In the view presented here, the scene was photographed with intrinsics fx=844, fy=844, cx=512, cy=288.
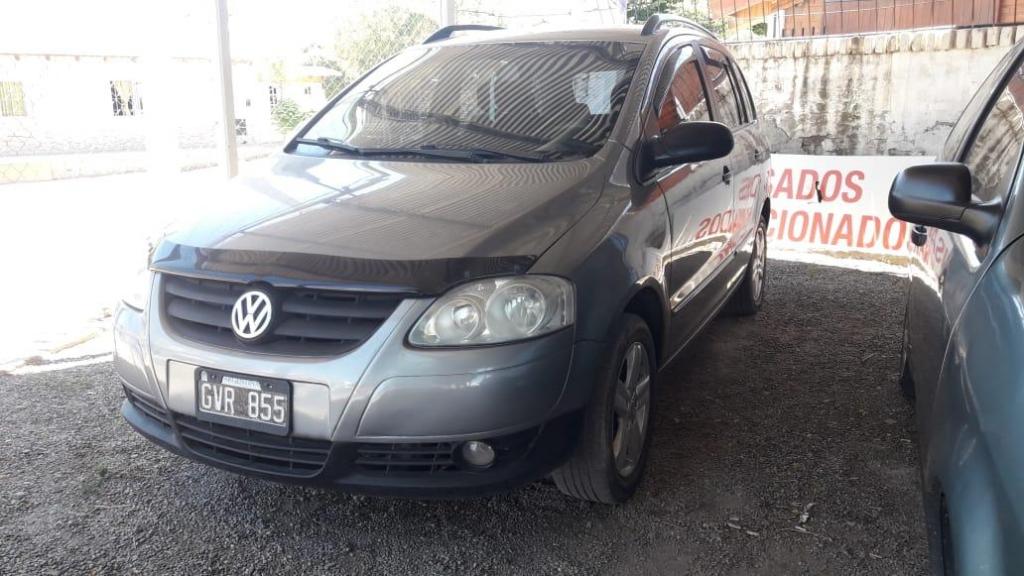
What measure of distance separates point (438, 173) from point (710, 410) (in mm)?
1700

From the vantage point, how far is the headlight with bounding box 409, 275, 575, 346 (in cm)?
235

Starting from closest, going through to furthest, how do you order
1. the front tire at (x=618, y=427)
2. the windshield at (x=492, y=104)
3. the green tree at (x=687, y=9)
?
the front tire at (x=618, y=427), the windshield at (x=492, y=104), the green tree at (x=687, y=9)

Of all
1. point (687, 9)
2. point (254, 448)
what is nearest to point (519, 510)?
point (254, 448)

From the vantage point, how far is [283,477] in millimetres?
2479

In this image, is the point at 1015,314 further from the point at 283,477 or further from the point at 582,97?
the point at 582,97

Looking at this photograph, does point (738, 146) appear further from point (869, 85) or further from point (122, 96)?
point (122, 96)

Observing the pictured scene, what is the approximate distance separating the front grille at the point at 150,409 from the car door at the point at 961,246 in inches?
87.4

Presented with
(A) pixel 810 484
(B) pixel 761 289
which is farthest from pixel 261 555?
(B) pixel 761 289

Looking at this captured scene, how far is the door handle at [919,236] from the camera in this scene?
317 cm

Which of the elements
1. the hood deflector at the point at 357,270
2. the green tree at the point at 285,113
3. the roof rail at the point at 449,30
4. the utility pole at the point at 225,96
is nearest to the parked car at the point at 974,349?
the hood deflector at the point at 357,270

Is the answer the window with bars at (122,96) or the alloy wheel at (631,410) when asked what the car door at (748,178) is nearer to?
the alloy wheel at (631,410)

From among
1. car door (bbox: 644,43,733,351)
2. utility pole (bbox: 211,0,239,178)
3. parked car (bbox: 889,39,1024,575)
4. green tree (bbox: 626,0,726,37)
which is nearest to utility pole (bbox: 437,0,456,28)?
green tree (bbox: 626,0,726,37)

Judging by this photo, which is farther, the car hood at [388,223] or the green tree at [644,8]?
the green tree at [644,8]

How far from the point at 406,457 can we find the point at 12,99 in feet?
35.2
